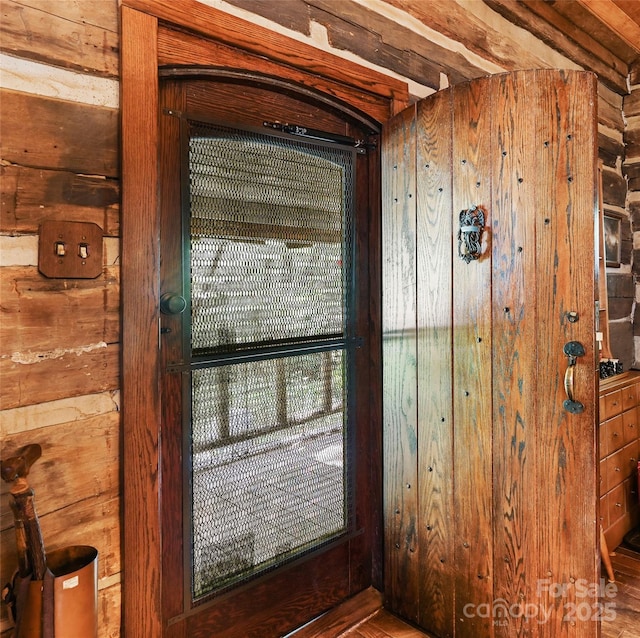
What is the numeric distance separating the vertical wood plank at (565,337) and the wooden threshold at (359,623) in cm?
56

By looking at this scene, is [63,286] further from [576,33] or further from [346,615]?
[576,33]

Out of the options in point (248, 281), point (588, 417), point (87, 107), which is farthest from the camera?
point (248, 281)

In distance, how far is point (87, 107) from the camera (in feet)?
4.01

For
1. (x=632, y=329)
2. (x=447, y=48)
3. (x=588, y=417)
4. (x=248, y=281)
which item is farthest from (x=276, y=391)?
(x=632, y=329)

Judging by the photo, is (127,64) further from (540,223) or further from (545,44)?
(545,44)

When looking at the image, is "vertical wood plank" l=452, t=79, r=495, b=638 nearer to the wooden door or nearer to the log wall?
the wooden door

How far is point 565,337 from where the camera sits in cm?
152

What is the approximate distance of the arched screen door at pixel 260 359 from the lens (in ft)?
4.79

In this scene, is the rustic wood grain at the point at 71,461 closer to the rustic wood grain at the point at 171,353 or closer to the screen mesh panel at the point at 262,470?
the rustic wood grain at the point at 171,353

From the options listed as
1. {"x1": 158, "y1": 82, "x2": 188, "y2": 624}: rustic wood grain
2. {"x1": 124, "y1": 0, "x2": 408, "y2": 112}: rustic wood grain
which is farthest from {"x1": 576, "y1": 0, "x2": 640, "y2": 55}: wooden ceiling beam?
{"x1": 158, "y1": 82, "x2": 188, "y2": 624}: rustic wood grain

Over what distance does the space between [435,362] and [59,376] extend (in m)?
1.26

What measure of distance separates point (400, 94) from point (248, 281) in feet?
3.44

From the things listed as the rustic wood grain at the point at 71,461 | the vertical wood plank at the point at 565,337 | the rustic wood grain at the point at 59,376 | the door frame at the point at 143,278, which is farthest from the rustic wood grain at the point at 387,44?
the rustic wood grain at the point at 71,461

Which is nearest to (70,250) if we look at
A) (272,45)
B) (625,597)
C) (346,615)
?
(272,45)
